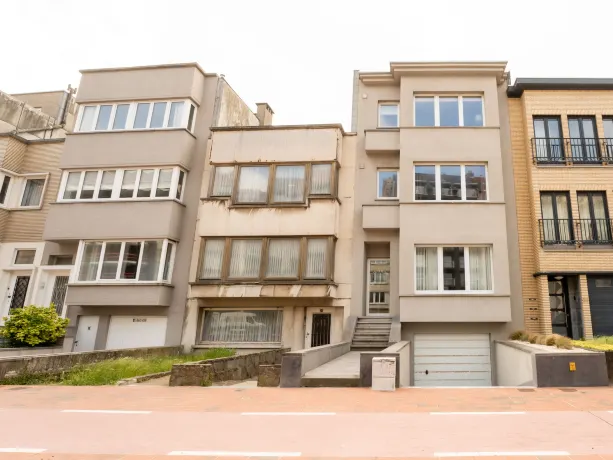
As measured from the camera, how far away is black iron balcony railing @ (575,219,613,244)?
51.3ft

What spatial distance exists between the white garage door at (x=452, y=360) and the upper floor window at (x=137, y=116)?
13.5m

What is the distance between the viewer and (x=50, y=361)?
1109 centimetres

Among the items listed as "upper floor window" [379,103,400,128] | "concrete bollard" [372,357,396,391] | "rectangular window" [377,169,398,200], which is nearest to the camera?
"concrete bollard" [372,357,396,391]

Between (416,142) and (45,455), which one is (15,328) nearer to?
(45,455)

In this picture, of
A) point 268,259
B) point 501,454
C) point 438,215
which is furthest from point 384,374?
point 268,259

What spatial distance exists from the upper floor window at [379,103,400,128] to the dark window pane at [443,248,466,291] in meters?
6.22

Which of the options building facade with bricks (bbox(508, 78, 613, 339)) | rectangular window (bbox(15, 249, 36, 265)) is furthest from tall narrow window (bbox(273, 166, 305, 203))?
rectangular window (bbox(15, 249, 36, 265))

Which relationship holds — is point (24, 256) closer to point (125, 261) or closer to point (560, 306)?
point (125, 261)

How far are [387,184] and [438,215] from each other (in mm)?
2914

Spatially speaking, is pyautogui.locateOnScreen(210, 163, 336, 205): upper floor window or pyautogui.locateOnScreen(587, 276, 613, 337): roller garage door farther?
pyautogui.locateOnScreen(210, 163, 336, 205): upper floor window

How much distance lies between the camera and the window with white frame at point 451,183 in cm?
1630

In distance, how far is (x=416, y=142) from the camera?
16.9 m

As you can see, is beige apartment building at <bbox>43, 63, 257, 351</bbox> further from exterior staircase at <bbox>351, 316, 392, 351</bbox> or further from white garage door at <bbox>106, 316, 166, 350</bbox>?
exterior staircase at <bbox>351, 316, 392, 351</bbox>

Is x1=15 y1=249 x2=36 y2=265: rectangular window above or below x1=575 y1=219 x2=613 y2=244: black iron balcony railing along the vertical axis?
below
